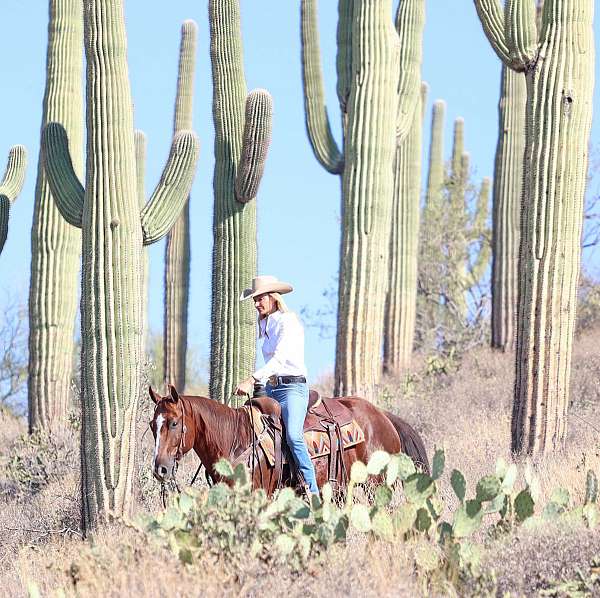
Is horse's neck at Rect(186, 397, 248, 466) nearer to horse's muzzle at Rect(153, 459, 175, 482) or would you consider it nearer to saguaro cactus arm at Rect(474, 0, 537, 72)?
horse's muzzle at Rect(153, 459, 175, 482)

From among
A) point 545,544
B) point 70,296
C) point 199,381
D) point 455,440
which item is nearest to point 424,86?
point 199,381

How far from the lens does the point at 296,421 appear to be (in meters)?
10.8

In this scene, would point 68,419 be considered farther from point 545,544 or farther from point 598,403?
point 545,544

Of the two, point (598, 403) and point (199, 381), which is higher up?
point (598, 403)

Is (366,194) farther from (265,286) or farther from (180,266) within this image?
(180,266)

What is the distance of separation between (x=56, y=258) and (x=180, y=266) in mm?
6284

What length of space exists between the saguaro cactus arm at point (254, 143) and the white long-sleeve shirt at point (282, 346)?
181 inches

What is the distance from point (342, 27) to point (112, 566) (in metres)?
11.7

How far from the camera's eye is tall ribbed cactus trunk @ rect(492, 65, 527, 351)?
900 inches

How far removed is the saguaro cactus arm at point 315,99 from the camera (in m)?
Result: 18.3

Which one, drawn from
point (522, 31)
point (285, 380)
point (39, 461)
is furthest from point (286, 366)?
point (39, 461)

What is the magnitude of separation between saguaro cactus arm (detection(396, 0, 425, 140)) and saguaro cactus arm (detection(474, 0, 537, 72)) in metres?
4.26

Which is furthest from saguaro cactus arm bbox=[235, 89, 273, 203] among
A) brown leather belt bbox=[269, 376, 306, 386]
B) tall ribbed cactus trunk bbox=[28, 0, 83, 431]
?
brown leather belt bbox=[269, 376, 306, 386]

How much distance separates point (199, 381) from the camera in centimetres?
3406
